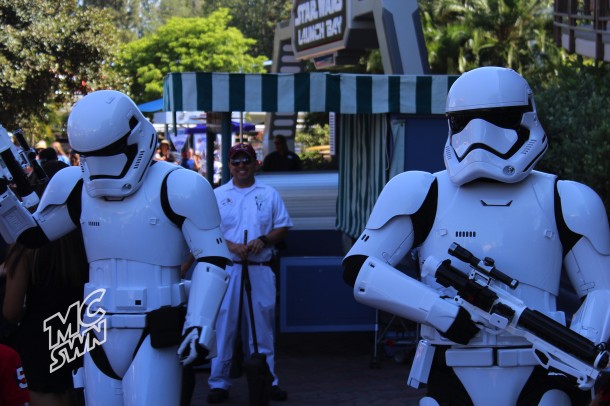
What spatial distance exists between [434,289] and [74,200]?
5.97ft

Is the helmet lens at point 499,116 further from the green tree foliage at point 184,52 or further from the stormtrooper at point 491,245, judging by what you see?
the green tree foliage at point 184,52

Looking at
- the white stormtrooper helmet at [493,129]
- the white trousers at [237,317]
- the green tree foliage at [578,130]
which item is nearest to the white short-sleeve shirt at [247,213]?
the white trousers at [237,317]

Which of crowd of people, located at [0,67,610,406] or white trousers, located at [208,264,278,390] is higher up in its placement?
crowd of people, located at [0,67,610,406]

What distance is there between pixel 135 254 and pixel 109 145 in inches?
19.3

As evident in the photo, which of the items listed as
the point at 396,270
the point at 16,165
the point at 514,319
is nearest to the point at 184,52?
the point at 16,165

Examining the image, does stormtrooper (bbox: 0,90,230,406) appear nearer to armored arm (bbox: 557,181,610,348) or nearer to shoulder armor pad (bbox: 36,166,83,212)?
shoulder armor pad (bbox: 36,166,83,212)

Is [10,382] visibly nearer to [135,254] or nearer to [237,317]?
[135,254]

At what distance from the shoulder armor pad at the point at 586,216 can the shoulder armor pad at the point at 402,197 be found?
51 centimetres

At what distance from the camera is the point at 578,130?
27.8 feet

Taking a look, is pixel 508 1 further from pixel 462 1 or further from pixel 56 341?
pixel 56 341

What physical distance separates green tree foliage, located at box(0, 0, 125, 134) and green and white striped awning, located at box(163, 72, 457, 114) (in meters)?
9.99

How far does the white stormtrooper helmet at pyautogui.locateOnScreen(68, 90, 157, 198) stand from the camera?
4180 millimetres

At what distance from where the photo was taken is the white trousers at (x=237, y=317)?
6859 mm

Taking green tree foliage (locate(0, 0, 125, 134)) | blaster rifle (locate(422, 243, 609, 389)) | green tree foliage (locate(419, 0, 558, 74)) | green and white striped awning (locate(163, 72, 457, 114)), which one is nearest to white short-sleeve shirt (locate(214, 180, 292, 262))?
green and white striped awning (locate(163, 72, 457, 114))
